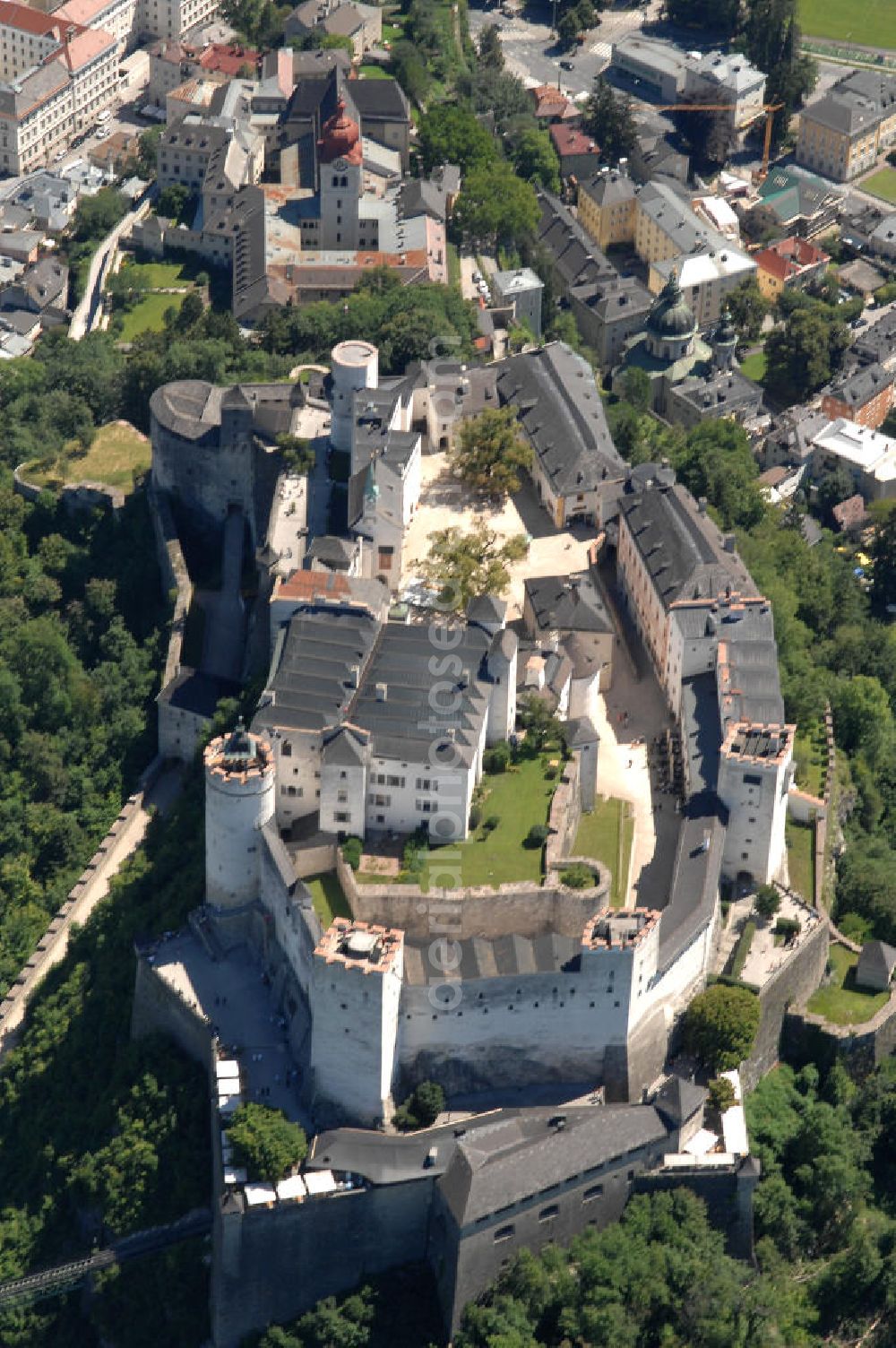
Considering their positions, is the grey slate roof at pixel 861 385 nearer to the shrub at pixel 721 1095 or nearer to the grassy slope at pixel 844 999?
the grassy slope at pixel 844 999

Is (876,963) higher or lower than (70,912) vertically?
higher

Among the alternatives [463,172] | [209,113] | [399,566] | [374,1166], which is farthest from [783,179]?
[374,1166]

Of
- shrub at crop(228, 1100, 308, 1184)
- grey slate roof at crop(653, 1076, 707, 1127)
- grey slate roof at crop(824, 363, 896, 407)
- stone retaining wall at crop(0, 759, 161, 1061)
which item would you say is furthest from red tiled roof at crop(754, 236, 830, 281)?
shrub at crop(228, 1100, 308, 1184)

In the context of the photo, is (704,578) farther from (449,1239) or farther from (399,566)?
(449,1239)

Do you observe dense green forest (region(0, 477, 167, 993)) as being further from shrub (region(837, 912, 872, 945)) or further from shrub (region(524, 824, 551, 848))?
shrub (region(837, 912, 872, 945))

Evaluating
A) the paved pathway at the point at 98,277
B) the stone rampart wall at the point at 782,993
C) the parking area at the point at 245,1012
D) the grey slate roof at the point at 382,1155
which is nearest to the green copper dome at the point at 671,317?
the paved pathway at the point at 98,277

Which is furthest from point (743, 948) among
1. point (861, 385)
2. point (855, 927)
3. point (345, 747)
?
point (861, 385)

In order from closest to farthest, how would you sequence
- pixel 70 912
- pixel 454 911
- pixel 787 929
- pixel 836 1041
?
pixel 454 911 < pixel 836 1041 < pixel 787 929 < pixel 70 912

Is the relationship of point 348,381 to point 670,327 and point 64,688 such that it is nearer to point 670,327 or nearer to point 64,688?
point 64,688
